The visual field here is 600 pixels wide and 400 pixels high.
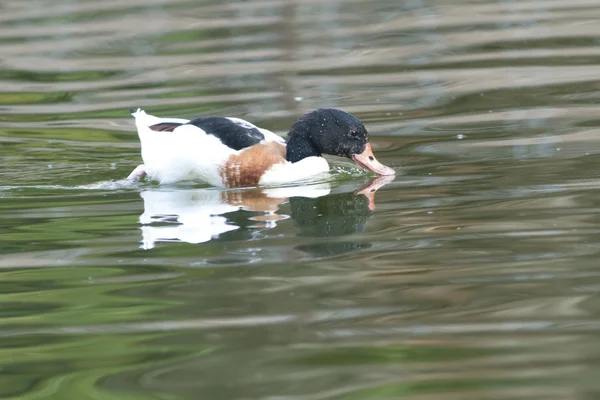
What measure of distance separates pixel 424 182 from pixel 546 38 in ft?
18.7

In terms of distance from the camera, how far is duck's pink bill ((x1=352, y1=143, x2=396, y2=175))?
26.4 ft

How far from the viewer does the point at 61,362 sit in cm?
443

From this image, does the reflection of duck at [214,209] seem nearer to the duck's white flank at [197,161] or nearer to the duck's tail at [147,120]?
the duck's white flank at [197,161]

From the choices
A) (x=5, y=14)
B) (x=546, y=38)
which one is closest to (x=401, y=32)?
(x=546, y=38)

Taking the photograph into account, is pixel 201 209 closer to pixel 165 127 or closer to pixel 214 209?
pixel 214 209

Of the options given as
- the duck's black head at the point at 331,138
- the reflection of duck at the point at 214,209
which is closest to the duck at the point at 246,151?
the duck's black head at the point at 331,138

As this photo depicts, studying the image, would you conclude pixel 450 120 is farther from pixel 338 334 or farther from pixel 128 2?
pixel 128 2

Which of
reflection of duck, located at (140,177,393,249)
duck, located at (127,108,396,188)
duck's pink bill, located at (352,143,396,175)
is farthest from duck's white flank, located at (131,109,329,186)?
duck's pink bill, located at (352,143,396,175)

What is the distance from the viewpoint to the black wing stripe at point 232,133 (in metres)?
8.02

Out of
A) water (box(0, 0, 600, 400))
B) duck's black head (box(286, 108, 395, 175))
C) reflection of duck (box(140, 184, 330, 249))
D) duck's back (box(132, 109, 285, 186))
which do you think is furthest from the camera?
duck's black head (box(286, 108, 395, 175))

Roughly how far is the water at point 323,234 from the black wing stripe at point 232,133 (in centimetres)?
33

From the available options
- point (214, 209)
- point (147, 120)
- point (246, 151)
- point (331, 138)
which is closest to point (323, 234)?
point (214, 209)

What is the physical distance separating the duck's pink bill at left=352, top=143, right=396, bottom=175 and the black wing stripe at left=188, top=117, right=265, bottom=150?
0.62 m

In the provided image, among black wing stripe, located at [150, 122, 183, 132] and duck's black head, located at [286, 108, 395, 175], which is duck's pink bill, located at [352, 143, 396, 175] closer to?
duck's black head, located at [286, 108, 395, 175]
